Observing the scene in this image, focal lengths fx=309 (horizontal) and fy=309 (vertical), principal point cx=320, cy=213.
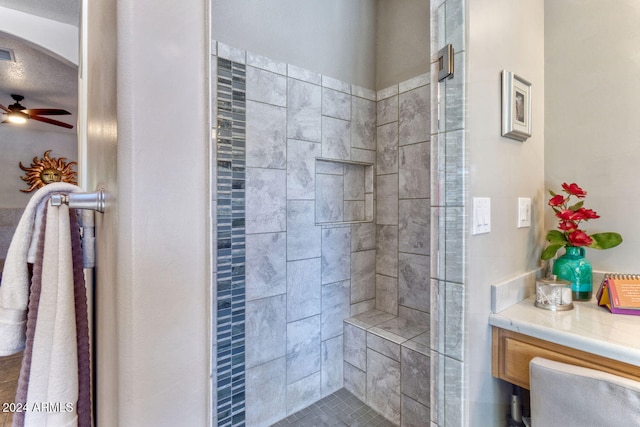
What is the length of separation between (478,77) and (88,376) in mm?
1368

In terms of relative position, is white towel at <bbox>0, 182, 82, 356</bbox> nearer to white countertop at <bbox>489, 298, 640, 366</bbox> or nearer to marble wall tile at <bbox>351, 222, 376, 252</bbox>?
white countertop at <bbox>489, 298, 640, 366</bbox>

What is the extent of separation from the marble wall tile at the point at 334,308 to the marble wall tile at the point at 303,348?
0.23 ft

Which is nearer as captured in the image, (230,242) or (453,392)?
(453,392)

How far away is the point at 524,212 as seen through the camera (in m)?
1.34

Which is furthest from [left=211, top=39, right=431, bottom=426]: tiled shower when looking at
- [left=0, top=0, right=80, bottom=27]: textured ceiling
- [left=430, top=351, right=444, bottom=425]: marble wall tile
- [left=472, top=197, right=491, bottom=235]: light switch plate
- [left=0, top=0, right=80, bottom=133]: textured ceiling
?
[left=0, top=0, right=80, bottom=133]: textured ceiling

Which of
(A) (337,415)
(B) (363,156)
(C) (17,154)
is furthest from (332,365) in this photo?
(C) (17,154)

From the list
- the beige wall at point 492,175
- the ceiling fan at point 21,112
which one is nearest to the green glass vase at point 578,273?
the beige wall at point 492,175

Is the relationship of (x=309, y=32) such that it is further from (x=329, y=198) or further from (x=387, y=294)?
(x=387, y=294)

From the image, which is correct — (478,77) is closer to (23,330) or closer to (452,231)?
(452,231)

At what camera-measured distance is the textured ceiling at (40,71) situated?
199 centimetres

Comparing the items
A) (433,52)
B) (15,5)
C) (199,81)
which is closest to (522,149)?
(433,52)

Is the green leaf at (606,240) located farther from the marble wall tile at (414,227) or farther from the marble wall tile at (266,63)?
the marble wall tile at (266,63)

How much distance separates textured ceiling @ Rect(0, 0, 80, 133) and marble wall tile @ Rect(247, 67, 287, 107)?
1.27 meters

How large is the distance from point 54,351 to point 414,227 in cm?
193
